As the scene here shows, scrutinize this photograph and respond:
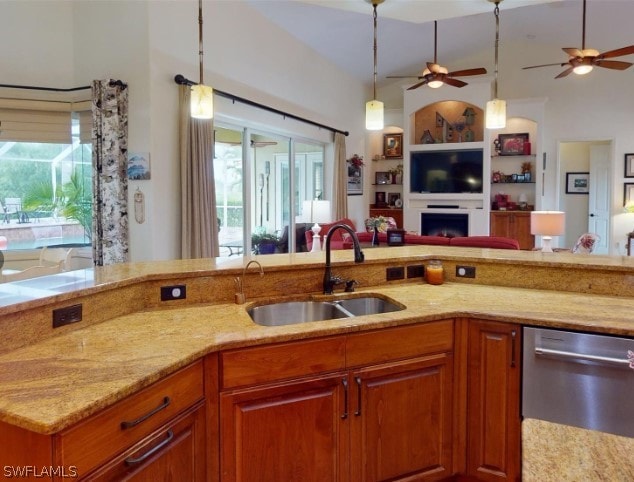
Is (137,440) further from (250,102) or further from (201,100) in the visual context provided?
(250,102)

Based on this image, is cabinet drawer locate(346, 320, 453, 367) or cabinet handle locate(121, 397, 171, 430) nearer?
cabinet handle locate(121, 397, 171, 430)

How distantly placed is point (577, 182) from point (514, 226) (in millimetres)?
2186

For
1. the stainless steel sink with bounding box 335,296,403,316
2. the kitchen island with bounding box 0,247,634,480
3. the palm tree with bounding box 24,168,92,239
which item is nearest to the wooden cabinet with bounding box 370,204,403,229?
the palm tree with bounding box 24,168,92,239

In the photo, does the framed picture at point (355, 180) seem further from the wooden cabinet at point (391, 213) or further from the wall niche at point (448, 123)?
the wall niche at point (448, 123)

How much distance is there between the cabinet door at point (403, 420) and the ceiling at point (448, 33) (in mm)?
3818

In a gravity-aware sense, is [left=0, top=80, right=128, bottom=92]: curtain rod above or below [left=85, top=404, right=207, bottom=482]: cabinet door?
above

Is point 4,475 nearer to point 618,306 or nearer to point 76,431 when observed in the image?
point 76,431

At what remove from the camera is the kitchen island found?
1.24 meters

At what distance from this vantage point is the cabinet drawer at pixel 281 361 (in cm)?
170

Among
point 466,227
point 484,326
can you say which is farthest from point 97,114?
point 466,227

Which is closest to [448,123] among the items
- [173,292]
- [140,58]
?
[140,58]

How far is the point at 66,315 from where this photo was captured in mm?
1765

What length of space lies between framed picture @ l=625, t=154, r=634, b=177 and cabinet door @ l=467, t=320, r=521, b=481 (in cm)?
745

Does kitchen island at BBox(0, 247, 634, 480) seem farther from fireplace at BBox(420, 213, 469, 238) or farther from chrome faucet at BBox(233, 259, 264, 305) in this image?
fireplace at BBox(420, 213, 469, 238)
